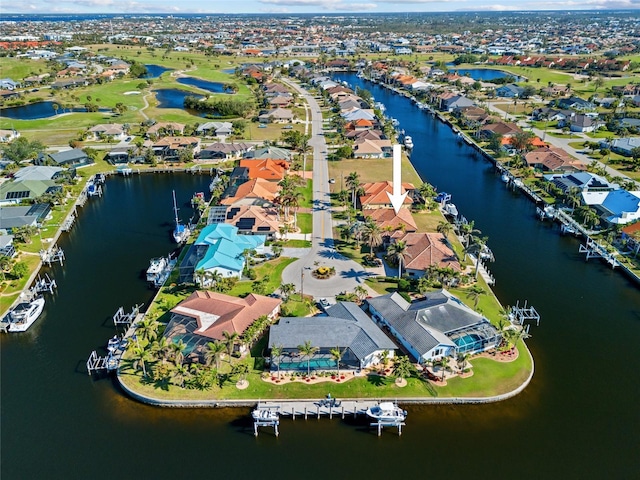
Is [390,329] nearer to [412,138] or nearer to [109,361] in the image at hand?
[109,361]

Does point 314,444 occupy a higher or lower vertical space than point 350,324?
lower

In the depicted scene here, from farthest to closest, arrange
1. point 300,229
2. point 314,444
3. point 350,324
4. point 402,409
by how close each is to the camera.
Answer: point 300,229, point 350,324, point 402,409, point 314,444

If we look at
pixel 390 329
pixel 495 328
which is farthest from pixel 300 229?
pixel 495 328

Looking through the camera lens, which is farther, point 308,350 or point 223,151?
point 223,151

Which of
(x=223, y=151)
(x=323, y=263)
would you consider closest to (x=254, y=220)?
(x=323, y=263)

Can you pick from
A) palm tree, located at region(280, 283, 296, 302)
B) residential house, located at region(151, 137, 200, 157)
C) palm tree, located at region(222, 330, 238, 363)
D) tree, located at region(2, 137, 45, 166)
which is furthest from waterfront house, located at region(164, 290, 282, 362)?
tree, located at region(2, 137, 45, 166)

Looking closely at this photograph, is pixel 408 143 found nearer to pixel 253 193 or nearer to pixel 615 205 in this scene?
pixel 253 193

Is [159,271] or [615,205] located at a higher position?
[615,205]
